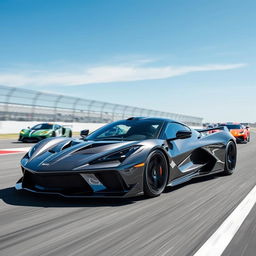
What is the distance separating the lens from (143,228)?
347 cm

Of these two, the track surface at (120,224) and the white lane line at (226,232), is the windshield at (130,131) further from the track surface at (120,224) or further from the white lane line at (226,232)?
the white lane line at (226,232)

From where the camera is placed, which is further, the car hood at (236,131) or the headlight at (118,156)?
the car hood at (236,131)

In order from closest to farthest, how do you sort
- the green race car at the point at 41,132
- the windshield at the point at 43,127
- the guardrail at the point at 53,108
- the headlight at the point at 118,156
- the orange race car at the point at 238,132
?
1. the headlight at the point at 118,156
2. the green race car at the point at 41,132
3. the windshield at the point at 43,127
4. the orange race car at the point at 238,132
5. the guardrail at the point at 53,108

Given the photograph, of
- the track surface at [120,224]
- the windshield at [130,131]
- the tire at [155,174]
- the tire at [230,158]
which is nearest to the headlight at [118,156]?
the tire at [155,174]

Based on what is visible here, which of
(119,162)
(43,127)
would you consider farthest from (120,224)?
(43,127)

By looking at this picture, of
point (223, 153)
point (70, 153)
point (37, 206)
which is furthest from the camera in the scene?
point (223, 153)

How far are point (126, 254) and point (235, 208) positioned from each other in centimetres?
203

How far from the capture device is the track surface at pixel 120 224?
2910mm

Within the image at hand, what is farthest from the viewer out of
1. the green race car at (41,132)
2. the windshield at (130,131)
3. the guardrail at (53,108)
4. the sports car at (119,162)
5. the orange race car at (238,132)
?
the guardrail at (53,108)

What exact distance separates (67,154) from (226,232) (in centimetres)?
216

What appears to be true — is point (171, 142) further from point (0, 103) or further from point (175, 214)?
point (0, 103)

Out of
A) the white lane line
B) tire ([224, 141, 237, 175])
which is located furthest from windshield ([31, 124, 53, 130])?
the white lane line

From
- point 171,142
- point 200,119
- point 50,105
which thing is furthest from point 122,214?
point 200,119

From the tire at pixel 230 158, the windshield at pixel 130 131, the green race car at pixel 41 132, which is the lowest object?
the green race car at pixel 41 132
